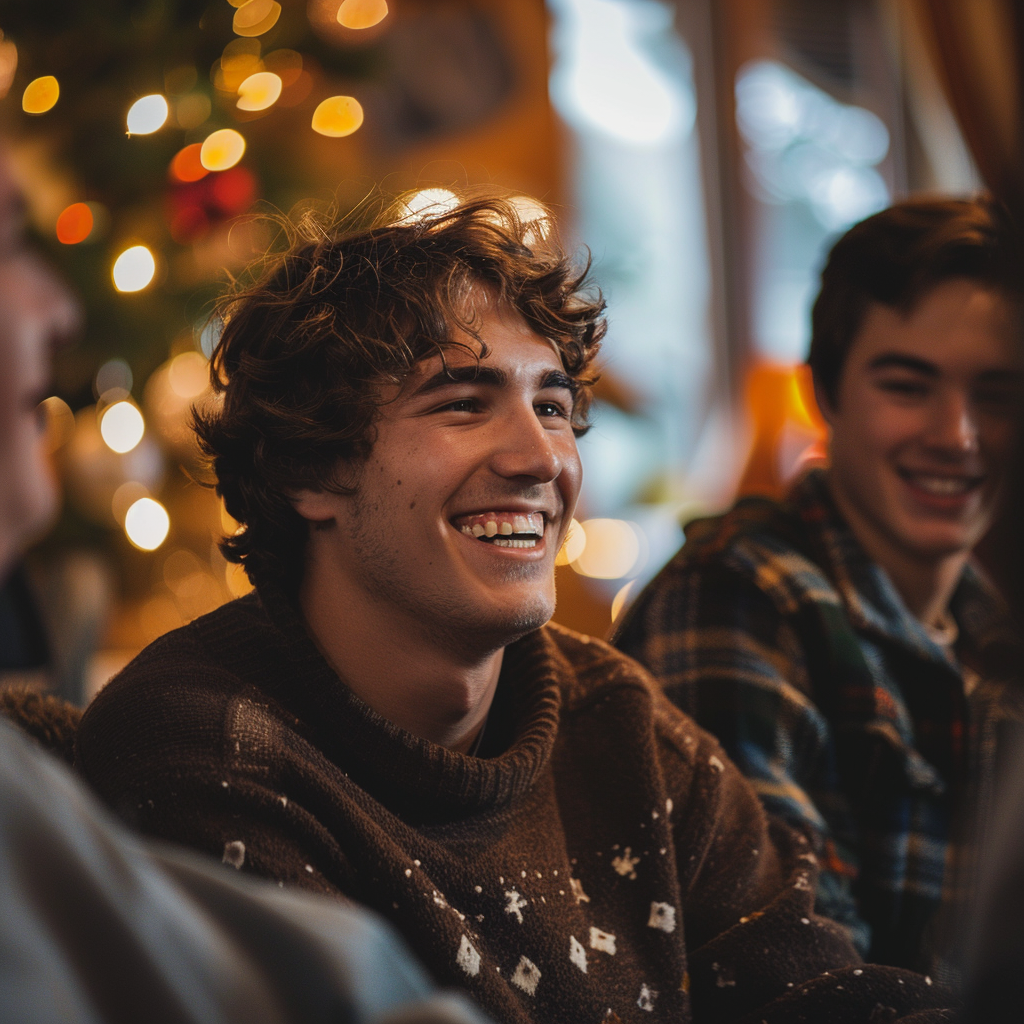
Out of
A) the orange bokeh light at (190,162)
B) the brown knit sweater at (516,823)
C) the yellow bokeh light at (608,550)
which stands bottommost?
the yellow bokeh light at (608,550)

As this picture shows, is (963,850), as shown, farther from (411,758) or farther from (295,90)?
(295,90)

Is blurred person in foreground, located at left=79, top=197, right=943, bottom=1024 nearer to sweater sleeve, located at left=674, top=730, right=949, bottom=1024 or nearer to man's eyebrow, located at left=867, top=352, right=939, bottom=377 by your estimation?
sweater sleeve, located at left=674, top=730, right=949, bottom=1024

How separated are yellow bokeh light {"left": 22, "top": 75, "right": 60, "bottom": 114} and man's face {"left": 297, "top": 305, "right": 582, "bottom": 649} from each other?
150 centimetres

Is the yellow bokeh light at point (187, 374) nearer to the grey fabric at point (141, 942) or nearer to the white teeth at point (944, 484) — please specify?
the white teeth at point (944, 484)

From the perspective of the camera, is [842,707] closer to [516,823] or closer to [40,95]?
[516,823]

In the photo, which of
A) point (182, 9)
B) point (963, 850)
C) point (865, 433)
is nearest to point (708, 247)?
point (182, 9)

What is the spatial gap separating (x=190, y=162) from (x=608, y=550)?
240 cm

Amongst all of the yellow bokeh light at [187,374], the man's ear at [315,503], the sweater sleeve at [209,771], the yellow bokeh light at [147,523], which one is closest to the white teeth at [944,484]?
the man's ear at [315,503]

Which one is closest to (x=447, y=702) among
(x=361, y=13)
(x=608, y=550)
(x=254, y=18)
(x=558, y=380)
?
(x=558, y=380)

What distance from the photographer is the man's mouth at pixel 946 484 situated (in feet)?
5.29

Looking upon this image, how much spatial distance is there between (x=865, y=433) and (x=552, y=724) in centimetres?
78

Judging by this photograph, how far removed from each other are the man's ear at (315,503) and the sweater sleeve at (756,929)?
518 mm

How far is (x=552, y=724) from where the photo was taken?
117 centimetres

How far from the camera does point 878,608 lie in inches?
62.9
